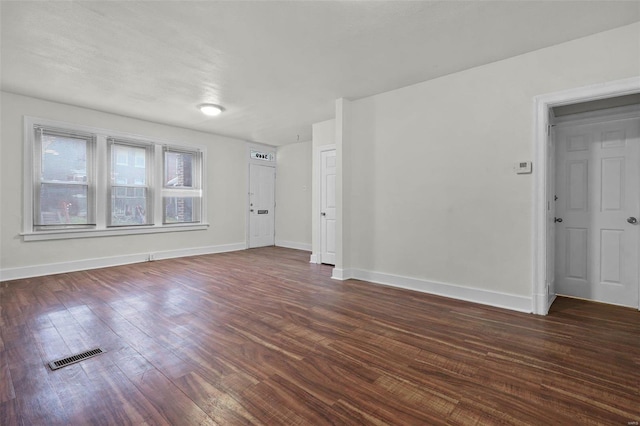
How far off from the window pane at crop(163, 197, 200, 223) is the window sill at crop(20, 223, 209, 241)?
15 centimetres

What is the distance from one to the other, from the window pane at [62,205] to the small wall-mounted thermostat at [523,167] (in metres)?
6.39

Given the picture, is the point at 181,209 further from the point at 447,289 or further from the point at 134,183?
the point at 447,289

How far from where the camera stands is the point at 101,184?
206 inches

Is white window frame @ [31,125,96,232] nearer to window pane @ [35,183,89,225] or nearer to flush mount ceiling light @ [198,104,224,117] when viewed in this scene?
window pane @ [35,183,89,225]

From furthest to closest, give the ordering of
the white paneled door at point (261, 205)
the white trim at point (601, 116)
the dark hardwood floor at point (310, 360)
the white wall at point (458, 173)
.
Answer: the white paneled door at point (261, 205) → the white trim at point (601, 116) → the white wall at point (458, 173) → the dark hardwood floor at point (310, 360)

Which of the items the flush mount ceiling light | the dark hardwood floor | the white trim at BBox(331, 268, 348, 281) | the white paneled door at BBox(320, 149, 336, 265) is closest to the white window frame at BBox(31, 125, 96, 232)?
the dark hardwood floor

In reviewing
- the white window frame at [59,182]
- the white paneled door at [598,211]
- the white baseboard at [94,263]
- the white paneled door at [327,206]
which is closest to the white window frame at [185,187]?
the white baseboard at [94,263]

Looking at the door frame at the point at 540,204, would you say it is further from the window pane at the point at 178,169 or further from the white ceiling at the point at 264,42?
the window pane at the point at 178,169

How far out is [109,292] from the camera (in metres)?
3.83

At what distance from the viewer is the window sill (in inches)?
182

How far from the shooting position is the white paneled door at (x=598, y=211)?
337 cm

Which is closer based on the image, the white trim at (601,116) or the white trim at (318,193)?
the white trim at (601,116)

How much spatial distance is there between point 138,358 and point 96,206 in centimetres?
409

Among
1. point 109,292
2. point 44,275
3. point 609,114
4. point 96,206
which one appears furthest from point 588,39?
point 44,275
